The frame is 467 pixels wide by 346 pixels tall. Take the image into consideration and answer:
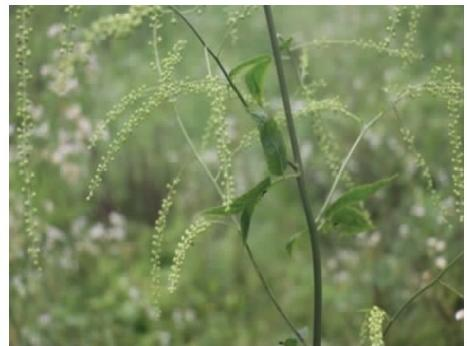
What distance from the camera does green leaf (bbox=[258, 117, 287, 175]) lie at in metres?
1.52

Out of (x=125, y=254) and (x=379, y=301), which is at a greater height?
(x=125, y=254)

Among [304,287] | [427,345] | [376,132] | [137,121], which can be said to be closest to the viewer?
[137,121]

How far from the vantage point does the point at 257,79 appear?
158 centimetres

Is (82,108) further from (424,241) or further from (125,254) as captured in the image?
(424,241)

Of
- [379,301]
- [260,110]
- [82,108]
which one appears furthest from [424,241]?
[260,110]

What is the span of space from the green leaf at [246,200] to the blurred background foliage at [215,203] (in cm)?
106

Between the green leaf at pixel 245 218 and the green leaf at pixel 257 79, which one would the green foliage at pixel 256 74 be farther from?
the green leaf at pixel 245 218

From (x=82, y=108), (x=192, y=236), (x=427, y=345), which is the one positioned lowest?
(x=427, y=345)

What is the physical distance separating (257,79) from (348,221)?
294 millimetres

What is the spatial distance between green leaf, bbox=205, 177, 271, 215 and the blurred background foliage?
1062 millimetres

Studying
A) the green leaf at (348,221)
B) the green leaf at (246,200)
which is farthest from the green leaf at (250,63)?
the green leaf at (348,221)

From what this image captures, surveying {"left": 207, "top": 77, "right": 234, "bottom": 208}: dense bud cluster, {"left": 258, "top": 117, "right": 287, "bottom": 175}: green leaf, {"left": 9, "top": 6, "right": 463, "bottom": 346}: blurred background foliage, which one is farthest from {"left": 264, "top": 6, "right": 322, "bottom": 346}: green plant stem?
{"left": 9, "top": 6, "right": 463, "bottom": 346}: blurred background foliage

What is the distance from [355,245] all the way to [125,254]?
2.49 ft

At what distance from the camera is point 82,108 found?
3475 mm
